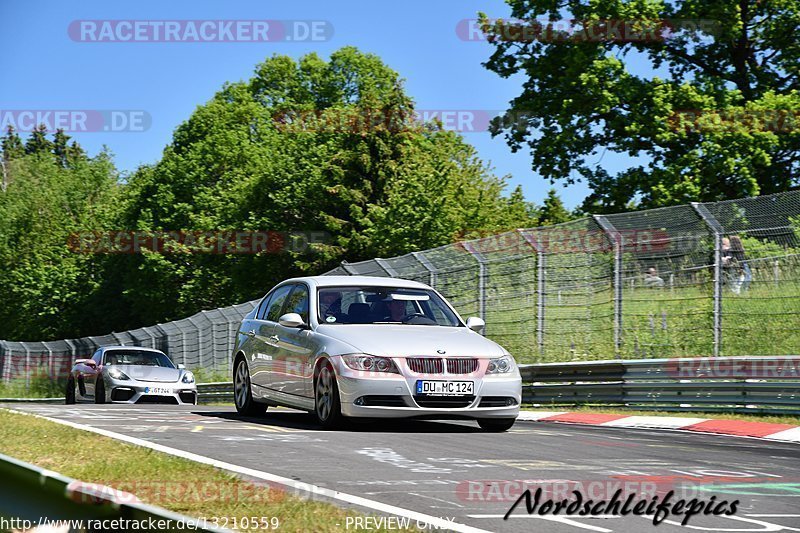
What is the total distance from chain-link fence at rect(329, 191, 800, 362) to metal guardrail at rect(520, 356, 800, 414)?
19.3 inches

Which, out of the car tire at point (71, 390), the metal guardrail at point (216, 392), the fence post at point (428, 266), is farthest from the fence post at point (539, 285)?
the metal guardrail at point (216, 392)

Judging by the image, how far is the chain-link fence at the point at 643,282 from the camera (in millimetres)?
14742

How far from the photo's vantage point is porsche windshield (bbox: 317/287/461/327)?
39.6ft

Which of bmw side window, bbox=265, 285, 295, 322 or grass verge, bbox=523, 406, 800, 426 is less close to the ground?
bmw side window, bbox=265, 285, 295, 322

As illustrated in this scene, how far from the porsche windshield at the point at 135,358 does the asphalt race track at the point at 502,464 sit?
366 inches

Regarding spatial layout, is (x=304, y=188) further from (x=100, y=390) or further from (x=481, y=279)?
(x=481, y=279)

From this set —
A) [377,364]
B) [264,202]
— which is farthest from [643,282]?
[264,202]

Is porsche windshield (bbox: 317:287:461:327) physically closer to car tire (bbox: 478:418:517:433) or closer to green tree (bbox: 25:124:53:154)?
car tire (bbox: 478:418:517:433)

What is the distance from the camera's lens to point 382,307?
1218 cm

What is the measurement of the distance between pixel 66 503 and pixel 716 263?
13193 mm

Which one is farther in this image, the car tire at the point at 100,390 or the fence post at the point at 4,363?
the fence post at the point at 4,363

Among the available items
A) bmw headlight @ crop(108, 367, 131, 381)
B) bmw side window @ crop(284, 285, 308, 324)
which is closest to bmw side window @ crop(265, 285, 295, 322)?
bmw side window @ crop(284, 285, 308, 324)

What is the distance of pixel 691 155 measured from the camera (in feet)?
106

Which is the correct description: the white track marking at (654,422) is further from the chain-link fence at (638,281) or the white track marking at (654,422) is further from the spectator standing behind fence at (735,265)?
the spectator standing behind fence at (735,265)
